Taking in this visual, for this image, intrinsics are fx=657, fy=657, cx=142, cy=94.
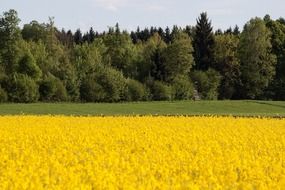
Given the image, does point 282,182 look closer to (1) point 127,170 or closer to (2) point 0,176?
(1) point 127,170

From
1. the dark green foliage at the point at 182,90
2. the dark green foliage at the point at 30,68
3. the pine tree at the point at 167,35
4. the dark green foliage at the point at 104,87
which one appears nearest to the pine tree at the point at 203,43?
the dark green foliage at the point at 182,90

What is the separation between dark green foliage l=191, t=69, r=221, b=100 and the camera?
262 feet

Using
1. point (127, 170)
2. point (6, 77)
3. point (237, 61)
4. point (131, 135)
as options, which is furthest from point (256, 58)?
point (127, 170)

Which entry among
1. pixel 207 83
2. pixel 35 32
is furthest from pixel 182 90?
pixel 35 32

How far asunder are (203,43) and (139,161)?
7812cm

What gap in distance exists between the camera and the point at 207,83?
80562mm

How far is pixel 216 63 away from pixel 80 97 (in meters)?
24.9

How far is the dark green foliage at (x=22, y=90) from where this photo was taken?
6250 cm

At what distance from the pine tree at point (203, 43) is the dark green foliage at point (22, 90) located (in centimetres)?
3023

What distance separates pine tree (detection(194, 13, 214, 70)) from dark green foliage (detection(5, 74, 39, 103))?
30.2m

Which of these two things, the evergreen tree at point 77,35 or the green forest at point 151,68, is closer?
the green forest at point 151,68

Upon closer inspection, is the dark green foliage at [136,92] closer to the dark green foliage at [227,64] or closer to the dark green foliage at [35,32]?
the dark green foliage at [227,64]

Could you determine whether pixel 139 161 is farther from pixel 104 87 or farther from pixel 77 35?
pixel 77 35

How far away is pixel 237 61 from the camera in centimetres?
8588
